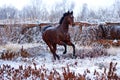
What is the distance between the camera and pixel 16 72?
8344mm

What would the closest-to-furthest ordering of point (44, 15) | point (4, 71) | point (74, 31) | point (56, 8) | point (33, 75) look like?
point (33, 75)
point (4, 71)
point (74, 31)
point (44, 15)
point (56, 8)

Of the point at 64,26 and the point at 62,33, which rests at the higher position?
the point at 64,26

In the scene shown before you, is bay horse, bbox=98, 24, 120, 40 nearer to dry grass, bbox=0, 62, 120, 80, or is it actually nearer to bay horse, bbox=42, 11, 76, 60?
bay horse, bbox=42, 11, 76, 60

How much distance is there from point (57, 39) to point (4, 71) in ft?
13.6

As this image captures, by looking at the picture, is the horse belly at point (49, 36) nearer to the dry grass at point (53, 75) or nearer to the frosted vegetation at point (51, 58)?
the frosted vegetation at point (51, 58)

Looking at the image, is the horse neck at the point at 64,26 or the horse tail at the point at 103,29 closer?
the horse neck at the point at 64,26

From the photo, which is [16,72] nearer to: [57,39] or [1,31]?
[57,39]

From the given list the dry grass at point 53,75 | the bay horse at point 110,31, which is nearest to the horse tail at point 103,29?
the bay horse at point 110,31

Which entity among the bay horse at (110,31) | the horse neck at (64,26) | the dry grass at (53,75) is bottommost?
the bay horse at (110,31)

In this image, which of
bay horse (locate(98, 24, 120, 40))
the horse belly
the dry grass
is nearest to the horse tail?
bay horse (locate(98, 24, 120, 40))

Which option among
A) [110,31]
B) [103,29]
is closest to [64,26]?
[103,29]

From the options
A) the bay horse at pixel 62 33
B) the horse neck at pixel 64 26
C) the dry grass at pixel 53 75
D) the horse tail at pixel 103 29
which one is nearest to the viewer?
the dry grass at pixel 53 75

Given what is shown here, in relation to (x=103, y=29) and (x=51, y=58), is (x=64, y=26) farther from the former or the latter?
(x=103, y=29)

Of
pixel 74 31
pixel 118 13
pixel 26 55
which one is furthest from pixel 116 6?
pixel 26 55
